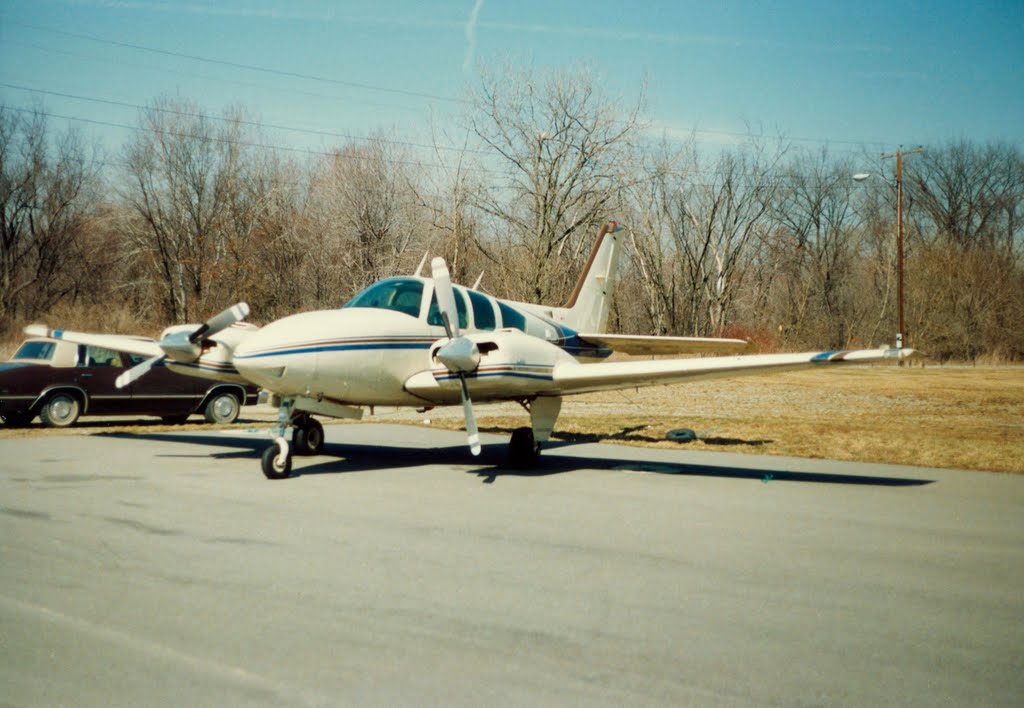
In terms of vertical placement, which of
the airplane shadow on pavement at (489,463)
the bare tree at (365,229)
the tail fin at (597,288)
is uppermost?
the bare tree at (365,229)

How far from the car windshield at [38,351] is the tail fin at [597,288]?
36.4 feet

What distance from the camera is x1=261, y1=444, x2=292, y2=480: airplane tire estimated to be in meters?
10.8

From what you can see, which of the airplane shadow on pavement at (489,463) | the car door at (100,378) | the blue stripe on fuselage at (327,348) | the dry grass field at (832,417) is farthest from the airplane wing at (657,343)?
the car door at (100,378)

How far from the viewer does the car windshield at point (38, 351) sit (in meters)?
17.3

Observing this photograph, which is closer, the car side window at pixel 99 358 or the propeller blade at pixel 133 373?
the propeller blade at pixel 133 373

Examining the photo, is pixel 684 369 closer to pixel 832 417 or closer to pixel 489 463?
pixel 489 463

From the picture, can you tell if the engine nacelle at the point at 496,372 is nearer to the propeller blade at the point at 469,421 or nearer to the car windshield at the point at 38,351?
the propeller blade at the point at 469,421

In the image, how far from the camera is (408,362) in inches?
473

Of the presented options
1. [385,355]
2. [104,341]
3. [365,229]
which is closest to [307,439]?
[385,355]

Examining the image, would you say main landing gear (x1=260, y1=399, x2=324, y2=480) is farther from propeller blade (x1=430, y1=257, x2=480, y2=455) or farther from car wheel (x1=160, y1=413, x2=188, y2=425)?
car wheel (x1=160, y1=413, x2=188, y2=425)

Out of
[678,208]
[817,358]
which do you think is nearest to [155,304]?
[678,208]

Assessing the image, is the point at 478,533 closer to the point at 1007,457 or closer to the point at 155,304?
the point at 1007,457

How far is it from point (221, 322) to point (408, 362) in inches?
113

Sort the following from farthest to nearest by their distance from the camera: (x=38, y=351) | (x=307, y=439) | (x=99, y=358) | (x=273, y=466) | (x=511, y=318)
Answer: (x=99, y=358)
(x=38, y=351)
(x=511, y=318)
(x=307, y=439)
(x=273, y=466)
